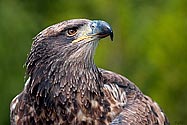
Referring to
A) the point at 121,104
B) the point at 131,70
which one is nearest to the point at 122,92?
the point at 121,104

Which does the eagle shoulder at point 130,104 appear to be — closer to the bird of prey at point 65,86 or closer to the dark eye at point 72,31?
the bird of prey at point 65,86

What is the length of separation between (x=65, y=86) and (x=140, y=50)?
859 centimetres

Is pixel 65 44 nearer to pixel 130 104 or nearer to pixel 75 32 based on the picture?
pixel 75 32

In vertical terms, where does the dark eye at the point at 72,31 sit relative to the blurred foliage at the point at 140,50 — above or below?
above

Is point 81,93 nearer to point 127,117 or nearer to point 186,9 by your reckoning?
point 127,117

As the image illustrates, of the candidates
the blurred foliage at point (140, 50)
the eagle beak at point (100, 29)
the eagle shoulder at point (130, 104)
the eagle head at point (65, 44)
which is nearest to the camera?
the eagle beak at point (100, 29)

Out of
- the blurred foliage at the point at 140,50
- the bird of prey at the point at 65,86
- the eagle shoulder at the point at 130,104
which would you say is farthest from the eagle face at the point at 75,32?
the blurred foliage at the point at 140,50

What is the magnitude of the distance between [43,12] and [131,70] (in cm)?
416

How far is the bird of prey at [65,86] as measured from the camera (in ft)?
41.2

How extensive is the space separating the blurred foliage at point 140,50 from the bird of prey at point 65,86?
6.34 meters

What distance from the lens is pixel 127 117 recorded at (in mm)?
12656

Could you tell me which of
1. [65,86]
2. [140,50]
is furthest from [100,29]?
[140,50]

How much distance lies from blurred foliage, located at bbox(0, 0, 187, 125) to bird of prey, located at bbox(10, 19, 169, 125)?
6.34 m

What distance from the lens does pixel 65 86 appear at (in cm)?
1265
